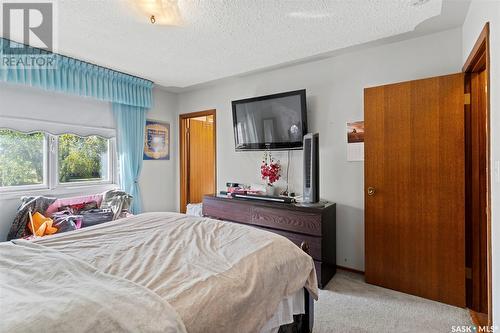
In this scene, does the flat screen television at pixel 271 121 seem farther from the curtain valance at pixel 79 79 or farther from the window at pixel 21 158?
the window at pixel 21 158

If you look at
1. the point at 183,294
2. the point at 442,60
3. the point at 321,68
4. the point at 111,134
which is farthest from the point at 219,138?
the point at 183,294

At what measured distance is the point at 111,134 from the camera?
12.5 feet

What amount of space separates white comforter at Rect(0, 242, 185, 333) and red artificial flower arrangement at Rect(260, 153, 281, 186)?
2482 mm

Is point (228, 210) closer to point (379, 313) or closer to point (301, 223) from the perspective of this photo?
point (301, 223)

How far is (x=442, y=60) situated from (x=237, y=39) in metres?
2.01

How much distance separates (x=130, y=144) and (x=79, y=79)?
41.9 inches

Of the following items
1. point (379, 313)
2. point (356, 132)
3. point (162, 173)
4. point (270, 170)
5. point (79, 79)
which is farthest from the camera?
point (162, 173)

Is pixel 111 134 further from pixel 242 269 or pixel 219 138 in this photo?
pixel 242 269

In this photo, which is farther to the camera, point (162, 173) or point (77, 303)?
point (162, 173)

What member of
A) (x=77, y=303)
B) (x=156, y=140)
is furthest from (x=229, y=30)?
(x=156, y=140)

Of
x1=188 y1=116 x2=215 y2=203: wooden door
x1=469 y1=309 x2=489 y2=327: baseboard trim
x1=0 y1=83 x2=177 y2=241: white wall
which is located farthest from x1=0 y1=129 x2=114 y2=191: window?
x1=469 y1=309 x2=489 y2=327: baseboard trim

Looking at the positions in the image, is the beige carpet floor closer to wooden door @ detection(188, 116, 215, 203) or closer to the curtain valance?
wooden door @ detection(188, 116, 215, 203)

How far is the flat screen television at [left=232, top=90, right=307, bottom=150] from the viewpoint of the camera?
3188 mm

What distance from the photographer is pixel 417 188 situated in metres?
2.44
